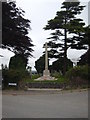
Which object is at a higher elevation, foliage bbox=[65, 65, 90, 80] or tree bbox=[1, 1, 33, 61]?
tree bbox=[1, 1, 33, 61]

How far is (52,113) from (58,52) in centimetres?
3418

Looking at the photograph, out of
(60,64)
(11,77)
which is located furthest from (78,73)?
(60,64)

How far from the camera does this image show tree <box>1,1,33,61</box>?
27053mm

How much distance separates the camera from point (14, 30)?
27797 mm

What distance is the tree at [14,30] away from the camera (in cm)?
2705

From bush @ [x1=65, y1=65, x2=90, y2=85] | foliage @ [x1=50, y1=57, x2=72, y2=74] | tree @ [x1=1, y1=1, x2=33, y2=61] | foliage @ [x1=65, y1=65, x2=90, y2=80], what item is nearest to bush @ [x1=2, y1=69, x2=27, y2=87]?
tree @ [x1=1, y1=1, x2=33, y2=61]

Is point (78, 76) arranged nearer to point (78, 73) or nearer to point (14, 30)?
point (78, 73)

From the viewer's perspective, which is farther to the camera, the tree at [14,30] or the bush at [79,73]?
the bush at [79,73]

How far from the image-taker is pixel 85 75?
3052cm

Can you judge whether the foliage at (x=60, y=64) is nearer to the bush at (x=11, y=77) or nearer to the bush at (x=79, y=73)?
the bush at (x=79, y=73)

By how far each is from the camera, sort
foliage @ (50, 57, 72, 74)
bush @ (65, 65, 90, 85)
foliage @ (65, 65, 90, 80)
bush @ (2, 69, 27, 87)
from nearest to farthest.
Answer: bush @ (2, 69, 27, 87) → bush @ (65, 65, 90, 85) → foliage @ (65, 65, 90, 80) → foliage @ (50, 57, 72, 74)

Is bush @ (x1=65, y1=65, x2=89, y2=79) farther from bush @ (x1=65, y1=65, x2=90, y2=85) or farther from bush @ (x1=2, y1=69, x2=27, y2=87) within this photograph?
bush @ (x1=2, y1=69, x2=27, y2=87)

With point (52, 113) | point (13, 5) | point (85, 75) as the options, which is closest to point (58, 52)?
point (85, 75)

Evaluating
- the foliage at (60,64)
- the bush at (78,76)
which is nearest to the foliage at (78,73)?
the bush at (78,76)
